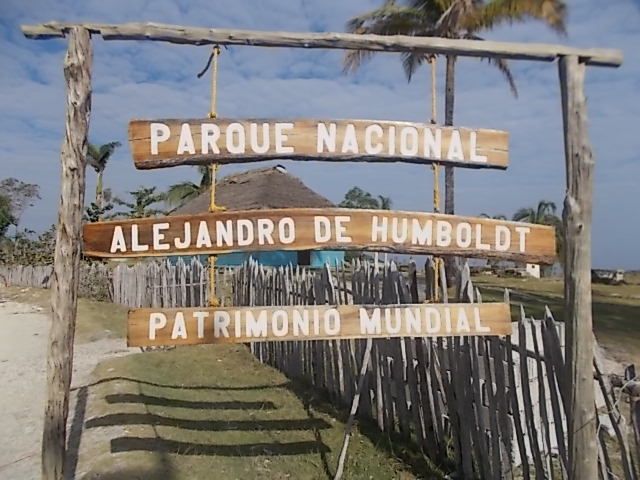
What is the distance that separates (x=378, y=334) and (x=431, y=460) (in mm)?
2280

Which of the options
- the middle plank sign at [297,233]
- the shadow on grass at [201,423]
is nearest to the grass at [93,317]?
the shadow on grass at [201,423]

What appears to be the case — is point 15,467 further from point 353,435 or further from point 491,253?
point 491,253

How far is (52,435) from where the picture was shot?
3320mm

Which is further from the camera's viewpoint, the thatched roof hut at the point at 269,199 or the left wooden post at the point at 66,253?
the thatched roof hut at the point at 269,199

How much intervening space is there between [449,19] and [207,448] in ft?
49.7

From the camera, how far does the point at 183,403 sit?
23.1 ft

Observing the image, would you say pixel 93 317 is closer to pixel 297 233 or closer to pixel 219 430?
pixel 219 430

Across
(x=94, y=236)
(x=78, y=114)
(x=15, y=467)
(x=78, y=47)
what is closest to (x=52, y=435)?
(x=94, y=236)

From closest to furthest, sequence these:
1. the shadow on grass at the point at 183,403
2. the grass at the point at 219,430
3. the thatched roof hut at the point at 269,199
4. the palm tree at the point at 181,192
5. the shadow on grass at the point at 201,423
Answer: the grass at the point at 219,430, the shadow on grass at the point at 201,423, the shadow on grass at the point at 183,403, the thatched roof hut at the point at 269,199, the palm tree at the point at 181,192

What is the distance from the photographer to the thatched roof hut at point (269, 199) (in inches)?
821

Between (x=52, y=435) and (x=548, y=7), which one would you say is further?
(x=548, y=7)

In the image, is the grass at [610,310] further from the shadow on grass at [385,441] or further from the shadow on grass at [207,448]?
the shadow on grass at [207,448]

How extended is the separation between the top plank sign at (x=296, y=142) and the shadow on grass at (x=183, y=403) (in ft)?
13.4

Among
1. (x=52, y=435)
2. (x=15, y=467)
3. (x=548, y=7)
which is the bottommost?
(x=15, y=467)
